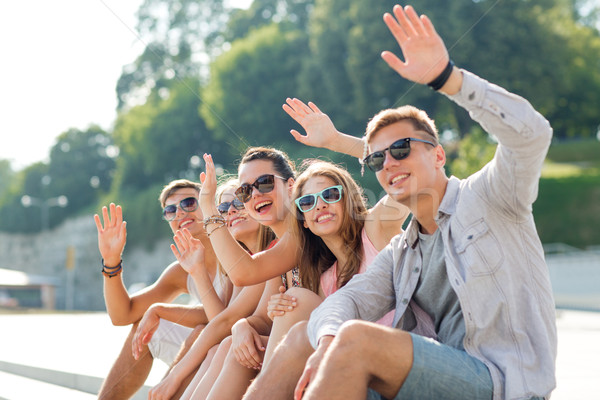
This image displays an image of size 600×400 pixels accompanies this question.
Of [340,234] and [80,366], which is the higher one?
[340,234]

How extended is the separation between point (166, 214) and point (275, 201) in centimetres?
143

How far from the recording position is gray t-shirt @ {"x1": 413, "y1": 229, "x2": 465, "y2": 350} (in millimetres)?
2635

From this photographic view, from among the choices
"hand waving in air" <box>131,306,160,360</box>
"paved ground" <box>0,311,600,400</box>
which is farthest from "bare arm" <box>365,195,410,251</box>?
"hand waving in air" <box>131,306,160,360</box>

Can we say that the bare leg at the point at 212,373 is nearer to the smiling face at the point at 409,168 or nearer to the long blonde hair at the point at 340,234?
the long blonde hair at the point at 340,234

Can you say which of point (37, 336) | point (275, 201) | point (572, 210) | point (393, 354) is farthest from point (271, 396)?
point (572, 210)

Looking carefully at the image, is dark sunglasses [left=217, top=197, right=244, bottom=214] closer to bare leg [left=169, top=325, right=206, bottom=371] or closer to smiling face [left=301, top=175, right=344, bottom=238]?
bare leg [left=169, top=325, right=206, bottom=371]

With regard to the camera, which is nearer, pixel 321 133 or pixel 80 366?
pixel 321 133

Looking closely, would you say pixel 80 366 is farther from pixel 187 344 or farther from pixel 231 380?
pixel 231 380

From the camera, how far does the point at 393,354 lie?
223 cm

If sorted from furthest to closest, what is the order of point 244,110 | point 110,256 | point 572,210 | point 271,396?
point 244,110, point 572,210, point 110,256, point 271,396

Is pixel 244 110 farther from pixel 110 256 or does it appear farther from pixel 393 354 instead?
pixel 393 354

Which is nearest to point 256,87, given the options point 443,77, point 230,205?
point 230,205

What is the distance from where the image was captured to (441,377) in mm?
2279

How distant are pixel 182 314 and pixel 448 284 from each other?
229 centimetres
